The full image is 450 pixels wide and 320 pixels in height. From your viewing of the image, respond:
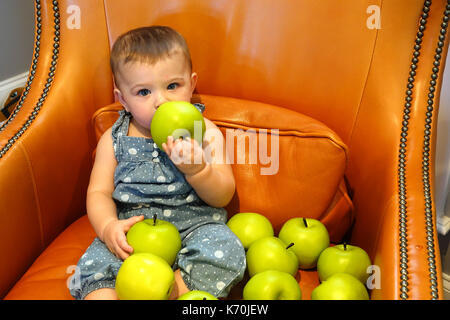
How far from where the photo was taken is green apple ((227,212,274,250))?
1057mm

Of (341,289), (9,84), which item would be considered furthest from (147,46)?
(9,84)

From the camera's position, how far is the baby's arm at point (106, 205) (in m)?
0.98

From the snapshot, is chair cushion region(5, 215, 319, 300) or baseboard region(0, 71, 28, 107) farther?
baseboard region(0, 71, 28, 107)

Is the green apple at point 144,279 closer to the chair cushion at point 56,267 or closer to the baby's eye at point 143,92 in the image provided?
the chair cushion at point 56,267

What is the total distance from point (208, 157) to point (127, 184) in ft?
0.66

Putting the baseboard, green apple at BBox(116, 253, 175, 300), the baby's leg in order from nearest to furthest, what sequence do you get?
green apple at BBox(116, 253, 175, 300)
the baby's leg
the baseboard

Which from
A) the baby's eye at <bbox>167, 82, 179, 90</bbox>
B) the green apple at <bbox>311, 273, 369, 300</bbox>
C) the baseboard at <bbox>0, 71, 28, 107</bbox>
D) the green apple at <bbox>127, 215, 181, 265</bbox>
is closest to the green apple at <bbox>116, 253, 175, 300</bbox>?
A: the green apple at <bbox>127, 215, 181, 265</bbox>

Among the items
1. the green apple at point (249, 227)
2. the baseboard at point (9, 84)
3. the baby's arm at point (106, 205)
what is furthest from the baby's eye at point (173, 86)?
the baseboard at point (9, 84)

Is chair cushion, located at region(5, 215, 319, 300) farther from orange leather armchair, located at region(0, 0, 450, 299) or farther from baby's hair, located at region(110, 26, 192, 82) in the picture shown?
baby's hair, located at region(110, 26, 192, 82)

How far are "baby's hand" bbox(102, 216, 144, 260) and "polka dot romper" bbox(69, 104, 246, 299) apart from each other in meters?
0.02

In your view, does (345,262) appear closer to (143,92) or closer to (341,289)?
(341,289)

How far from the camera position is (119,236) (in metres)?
0.98

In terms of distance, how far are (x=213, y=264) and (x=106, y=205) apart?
11.6 inches

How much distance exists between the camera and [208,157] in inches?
42.2
